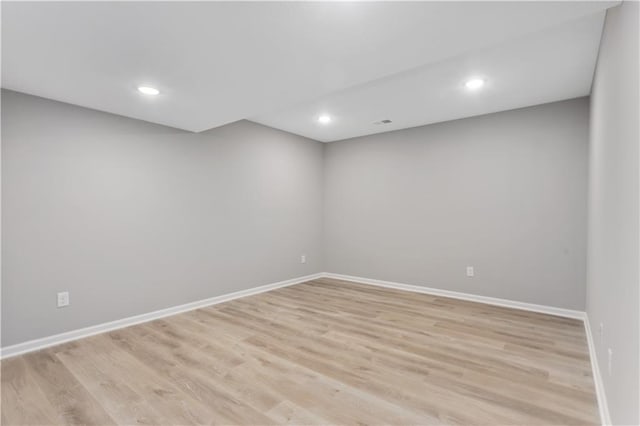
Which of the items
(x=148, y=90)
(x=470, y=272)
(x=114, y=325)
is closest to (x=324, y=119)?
(x=148, y=90)

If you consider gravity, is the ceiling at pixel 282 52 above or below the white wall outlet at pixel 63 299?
above

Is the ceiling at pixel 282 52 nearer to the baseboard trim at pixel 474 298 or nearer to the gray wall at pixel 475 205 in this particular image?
the gray wall at pixel 475 205

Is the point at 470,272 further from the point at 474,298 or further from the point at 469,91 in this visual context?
the point at 469,91

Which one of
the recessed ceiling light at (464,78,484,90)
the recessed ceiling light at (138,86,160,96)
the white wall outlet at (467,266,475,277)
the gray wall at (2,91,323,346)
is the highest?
the recessed ceiling light at (464,78,484,90)

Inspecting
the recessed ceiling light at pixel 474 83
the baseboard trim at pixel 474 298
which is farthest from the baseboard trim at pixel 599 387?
the recessed ceiling light at pixel 474 83

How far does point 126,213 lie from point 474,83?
3716 mm

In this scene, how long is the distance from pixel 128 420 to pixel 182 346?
1.00 metres

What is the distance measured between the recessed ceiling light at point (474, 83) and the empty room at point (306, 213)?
9 cm

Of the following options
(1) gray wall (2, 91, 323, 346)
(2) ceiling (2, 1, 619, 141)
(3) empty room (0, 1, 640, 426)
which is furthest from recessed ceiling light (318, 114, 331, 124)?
(1) gray wall (2, 91, 323, 346)

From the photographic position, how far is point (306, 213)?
5.45m

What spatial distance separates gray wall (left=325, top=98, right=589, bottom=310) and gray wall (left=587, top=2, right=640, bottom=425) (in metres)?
1.84

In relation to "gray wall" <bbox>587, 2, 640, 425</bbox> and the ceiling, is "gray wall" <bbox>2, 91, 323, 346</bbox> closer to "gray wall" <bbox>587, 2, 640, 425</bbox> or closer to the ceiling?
the ceiling

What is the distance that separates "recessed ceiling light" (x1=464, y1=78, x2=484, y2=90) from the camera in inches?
118

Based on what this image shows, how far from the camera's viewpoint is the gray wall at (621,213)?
1187mm
